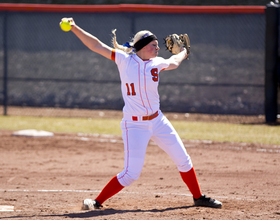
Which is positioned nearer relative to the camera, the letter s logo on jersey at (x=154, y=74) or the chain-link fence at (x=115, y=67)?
the letter s logo on jersey at (x=154, y=74)

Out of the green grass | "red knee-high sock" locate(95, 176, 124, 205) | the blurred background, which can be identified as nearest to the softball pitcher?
"red knee-high sock" locate(95, 176, 124, 205)

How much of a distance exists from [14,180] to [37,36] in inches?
636

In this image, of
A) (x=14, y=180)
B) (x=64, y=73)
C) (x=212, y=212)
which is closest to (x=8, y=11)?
(x=64, y=73)

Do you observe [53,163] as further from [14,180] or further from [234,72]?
[234,72]

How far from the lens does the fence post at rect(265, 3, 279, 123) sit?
1076 cm

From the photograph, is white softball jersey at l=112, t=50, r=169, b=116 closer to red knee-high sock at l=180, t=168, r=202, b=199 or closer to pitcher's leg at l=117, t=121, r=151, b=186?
pitcher's leg at l=117, t=121, r=151, b=186

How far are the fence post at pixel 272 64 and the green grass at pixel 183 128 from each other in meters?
0.68

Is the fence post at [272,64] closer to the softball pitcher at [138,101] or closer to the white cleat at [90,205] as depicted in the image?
the softball pitcher at [138,101]

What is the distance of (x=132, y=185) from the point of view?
229 inches

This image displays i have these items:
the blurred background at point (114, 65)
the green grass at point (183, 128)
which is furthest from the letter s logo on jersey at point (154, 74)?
the blurred background at point (114, 65)

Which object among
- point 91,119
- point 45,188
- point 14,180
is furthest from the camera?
point 91,119

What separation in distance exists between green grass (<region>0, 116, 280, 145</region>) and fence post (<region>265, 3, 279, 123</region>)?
2.24 ft

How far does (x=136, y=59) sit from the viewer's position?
14.5ft

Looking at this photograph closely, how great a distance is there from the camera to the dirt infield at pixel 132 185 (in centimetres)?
455
